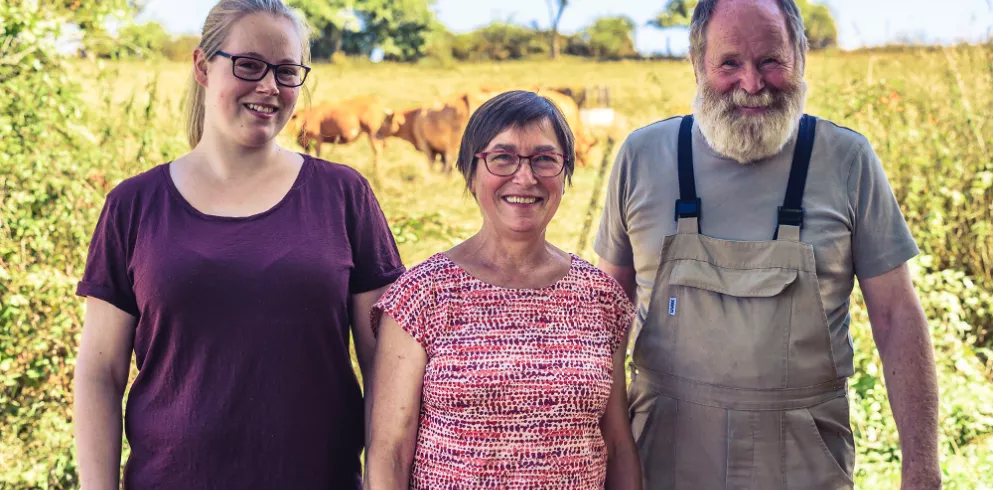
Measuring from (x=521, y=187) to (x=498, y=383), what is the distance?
0.40 meters

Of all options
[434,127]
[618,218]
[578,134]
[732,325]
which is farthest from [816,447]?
[434,127]

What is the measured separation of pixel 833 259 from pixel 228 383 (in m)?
1.43

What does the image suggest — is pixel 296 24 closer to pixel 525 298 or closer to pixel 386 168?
pixel 525 298

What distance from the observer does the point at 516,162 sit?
192 centimetres

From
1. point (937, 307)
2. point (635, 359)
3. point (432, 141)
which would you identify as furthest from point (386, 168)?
point (635, 359)

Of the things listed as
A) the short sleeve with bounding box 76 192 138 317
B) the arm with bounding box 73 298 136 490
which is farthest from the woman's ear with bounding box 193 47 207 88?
the arm with bounding box 73 298 136 490

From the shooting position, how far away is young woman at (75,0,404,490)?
6.11 ft

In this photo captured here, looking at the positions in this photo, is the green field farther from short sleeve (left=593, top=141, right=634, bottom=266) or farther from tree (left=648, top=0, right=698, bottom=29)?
tree (left=648, top=0, right=698, bottom=29)

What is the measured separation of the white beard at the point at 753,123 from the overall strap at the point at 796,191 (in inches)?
1.5

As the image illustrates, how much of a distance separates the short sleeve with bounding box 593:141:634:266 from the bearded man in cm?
14

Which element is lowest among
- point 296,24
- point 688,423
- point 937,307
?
point 937,307

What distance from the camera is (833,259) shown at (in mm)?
2232

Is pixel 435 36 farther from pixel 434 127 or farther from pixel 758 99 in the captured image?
pixel 758 99

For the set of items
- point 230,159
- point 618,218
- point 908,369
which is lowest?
point 908,369
